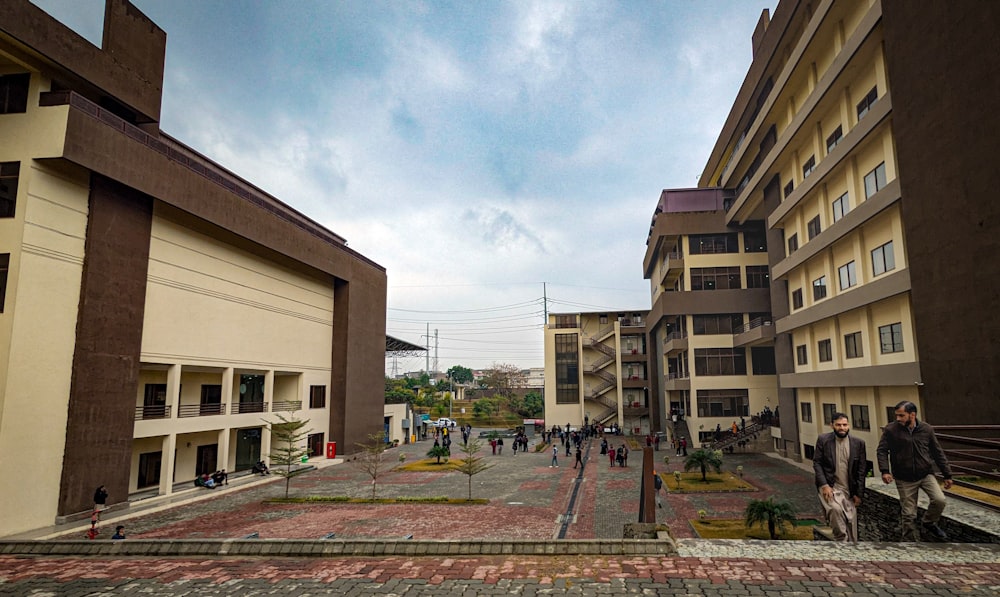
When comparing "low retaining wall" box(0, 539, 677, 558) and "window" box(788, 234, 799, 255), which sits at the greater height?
"window" box(788, 234, 799, 255)

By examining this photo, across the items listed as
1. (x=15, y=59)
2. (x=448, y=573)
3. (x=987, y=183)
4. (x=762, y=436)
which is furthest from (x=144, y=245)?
(x=762, y=436)

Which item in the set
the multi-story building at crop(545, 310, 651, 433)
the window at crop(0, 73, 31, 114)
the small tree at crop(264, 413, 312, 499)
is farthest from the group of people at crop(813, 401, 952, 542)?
the multi-story building at crop(545, 310, 651, 433)

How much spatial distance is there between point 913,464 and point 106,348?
24058 mm

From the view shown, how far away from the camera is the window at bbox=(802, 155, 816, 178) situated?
96.4 ft

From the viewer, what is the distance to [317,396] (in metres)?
36.6

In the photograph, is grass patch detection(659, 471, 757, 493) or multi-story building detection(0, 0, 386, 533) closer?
multi-story building detection(0, 0, 386, 533)

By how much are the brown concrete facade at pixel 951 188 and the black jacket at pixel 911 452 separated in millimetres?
11116

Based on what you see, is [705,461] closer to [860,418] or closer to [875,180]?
[860,418]

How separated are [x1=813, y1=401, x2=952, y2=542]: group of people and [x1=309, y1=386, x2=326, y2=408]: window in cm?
3265

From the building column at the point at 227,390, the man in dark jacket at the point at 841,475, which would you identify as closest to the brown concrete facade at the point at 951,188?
the man in dark jacket at the point at 841,475

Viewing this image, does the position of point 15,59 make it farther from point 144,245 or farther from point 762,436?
point 762,436

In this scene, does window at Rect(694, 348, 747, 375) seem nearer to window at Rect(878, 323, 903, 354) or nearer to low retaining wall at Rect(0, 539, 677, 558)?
window at Rect(878, 323, 903, 354)

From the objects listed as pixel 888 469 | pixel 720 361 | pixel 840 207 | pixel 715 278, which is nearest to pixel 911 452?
pixel 888 469

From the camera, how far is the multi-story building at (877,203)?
1656cm
